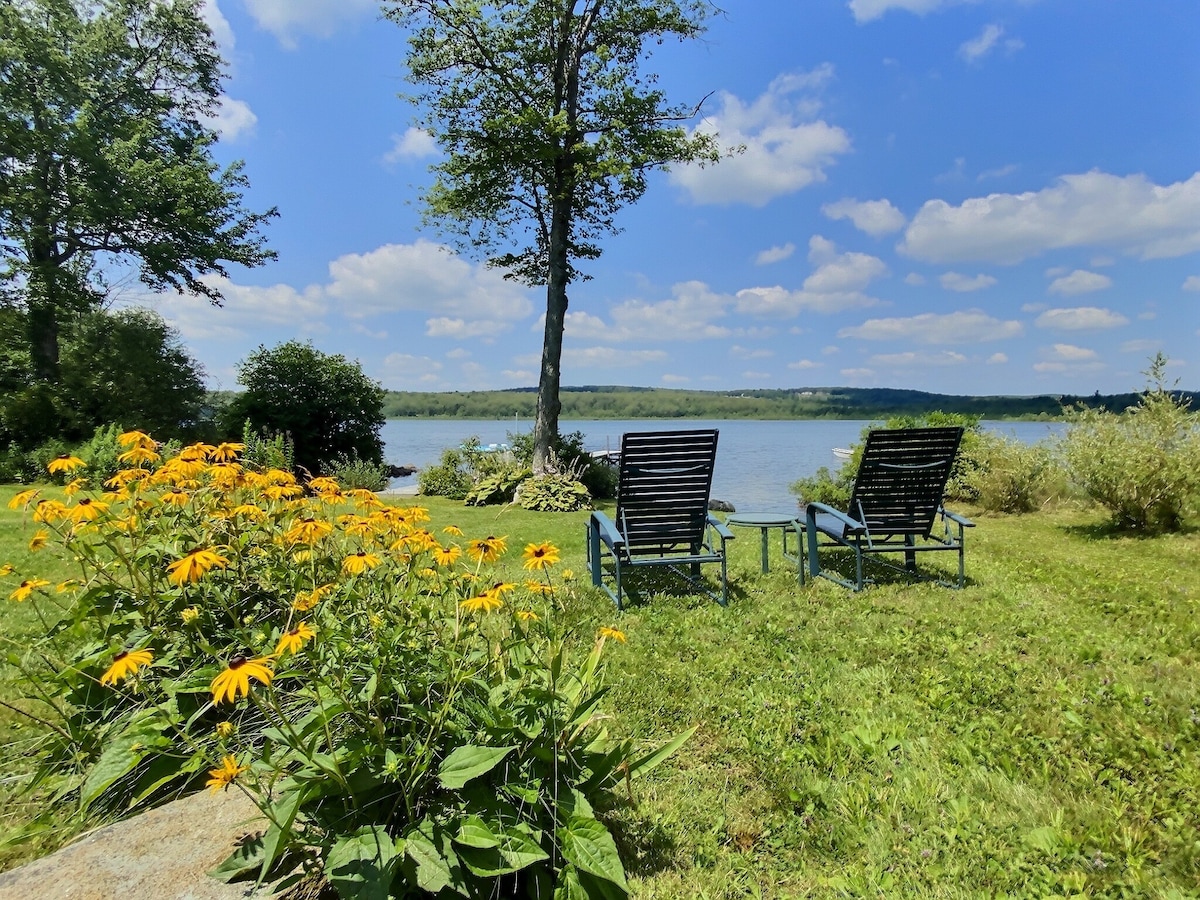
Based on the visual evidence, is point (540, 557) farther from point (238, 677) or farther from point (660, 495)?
point (660, 495)

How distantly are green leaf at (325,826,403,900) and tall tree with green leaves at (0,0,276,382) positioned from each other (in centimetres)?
1940

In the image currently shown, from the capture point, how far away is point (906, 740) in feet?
8.64

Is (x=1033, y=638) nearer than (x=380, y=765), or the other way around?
(x=380, y=765)

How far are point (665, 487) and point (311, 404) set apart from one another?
14.5 m

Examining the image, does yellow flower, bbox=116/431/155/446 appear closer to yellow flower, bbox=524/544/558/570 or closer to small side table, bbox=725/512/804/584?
yellow flower, bbox=524/544/558/570

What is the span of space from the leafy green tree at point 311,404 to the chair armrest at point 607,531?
41.5 feet

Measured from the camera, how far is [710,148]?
14211mm

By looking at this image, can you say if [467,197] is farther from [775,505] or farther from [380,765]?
[380,765]

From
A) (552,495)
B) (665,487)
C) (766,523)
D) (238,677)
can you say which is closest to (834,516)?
(766,523)

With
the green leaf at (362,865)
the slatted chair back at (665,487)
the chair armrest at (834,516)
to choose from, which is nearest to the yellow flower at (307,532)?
the green leaf at (362,865)

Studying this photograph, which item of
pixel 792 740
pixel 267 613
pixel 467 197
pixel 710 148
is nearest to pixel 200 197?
pixel 467 197

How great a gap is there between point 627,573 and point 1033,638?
309 cm

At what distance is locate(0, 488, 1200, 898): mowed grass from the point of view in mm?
1928

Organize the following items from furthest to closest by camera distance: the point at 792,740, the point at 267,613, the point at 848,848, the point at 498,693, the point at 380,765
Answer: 1. the point at 792,740
2. the point at 267,613
3. the point at 848,848
4. the point at 498,693
5. the point at 380,765
